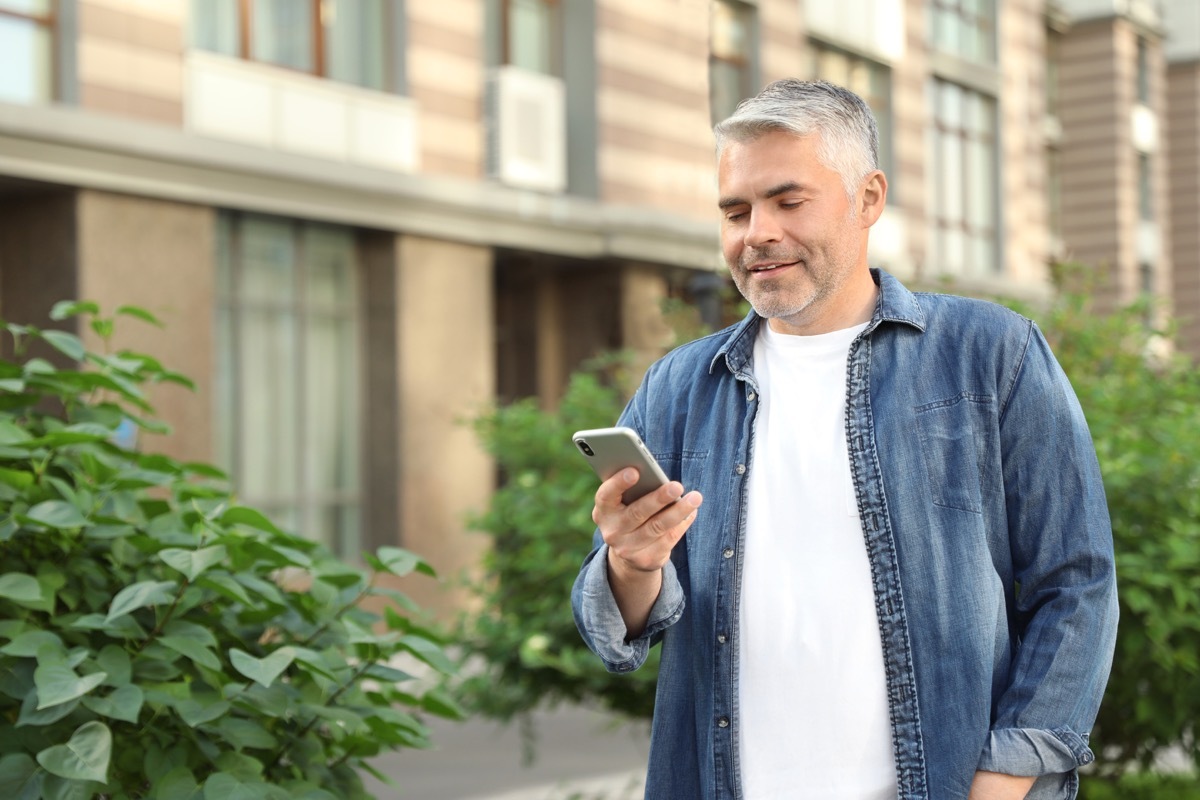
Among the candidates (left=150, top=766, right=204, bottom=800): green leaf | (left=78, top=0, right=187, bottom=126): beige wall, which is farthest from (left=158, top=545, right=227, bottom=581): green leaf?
(left=78, top=0, right=187, bottom=126): beige wall

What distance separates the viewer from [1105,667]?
2434mm

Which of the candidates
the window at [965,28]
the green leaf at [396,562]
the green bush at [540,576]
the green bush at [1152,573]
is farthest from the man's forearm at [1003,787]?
the window at [965,28]

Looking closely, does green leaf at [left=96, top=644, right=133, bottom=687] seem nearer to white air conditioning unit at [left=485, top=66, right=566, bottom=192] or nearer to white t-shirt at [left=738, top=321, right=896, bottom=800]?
white t-shirt at [left=738, top=321, right=896, bottom=800]

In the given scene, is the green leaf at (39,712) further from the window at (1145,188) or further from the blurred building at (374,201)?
the window at (1145,188)

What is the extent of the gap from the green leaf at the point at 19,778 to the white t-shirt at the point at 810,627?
1.32 metres

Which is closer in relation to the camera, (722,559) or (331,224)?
(722,559)

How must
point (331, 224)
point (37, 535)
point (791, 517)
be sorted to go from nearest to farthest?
1. point (791, 517)
2. point (37, 535)
3. point (331, 224)

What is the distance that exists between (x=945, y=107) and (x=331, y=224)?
13.4 metres

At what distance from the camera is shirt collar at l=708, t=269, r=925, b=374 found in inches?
102

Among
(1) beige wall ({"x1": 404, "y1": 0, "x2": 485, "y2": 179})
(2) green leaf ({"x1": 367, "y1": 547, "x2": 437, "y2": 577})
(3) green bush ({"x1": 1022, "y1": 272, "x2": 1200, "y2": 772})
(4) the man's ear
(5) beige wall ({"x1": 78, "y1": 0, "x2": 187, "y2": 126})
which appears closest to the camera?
(4) the man's ear

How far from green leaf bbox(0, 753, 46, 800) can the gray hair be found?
168 cm

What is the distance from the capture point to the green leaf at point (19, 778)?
9.36ft

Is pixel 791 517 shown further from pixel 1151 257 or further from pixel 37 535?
pixel 1151 257

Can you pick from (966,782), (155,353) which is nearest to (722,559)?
(966,782)
